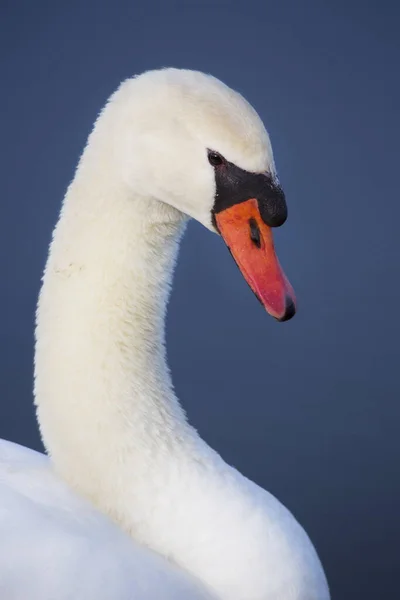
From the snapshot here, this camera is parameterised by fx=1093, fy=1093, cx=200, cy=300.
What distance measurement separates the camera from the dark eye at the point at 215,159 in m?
1.58

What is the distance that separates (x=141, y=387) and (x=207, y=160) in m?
0.42

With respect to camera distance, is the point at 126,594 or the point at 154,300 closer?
the point at 126,594

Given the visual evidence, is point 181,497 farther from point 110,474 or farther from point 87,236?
point 87,236

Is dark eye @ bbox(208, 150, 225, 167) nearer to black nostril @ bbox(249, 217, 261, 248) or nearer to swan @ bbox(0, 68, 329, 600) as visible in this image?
swan @ bbox(0, 68, 329, 600)

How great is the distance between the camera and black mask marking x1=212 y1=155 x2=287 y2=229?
1.58 m

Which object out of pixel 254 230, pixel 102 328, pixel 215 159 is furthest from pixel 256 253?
pixel 102 328

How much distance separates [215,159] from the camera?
5.19ft

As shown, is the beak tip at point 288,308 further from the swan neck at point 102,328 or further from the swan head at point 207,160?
the swan neck at point 102,328

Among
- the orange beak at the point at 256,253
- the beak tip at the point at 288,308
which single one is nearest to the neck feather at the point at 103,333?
the orange beak at the point at 256,253

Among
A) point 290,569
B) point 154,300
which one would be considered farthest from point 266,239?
point 290,569

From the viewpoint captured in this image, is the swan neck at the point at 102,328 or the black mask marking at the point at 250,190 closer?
the black mask marking at the point at 250,190

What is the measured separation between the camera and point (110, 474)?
1.77m

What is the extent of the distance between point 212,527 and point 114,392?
0.87 feet

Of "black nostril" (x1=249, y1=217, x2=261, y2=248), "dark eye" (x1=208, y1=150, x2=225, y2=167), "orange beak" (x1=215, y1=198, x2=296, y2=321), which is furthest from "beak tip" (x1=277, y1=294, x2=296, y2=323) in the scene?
"dark eye" (x1=208, y1=150, x2=225, y2=167)
